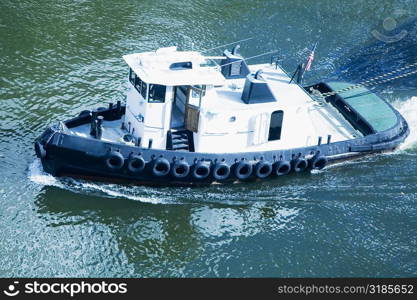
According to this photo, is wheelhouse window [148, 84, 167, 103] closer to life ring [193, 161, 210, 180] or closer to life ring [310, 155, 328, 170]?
life ring [193, 161, 210, 180]

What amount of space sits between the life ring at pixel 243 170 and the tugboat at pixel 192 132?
0.03m

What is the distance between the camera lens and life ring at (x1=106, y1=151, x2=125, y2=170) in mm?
19806

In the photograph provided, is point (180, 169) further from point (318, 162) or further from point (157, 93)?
point (318, 162)

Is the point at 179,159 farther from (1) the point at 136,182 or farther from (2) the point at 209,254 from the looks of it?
(2) the point at 209,254

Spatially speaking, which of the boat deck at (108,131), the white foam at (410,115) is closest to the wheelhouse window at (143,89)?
the boat deck at (108,131)

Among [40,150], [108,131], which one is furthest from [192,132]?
[40,150]

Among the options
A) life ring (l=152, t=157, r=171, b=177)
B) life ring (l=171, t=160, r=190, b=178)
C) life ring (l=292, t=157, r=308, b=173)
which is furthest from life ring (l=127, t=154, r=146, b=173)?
life ring (l=292, t=157, r=308, b=173)

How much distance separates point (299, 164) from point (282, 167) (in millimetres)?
525

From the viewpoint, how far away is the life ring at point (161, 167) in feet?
65.7

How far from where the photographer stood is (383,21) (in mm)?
31297

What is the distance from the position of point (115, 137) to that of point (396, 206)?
7793 millimetres

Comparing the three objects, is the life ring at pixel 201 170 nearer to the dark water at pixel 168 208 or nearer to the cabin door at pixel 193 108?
the dark water at pixel 168 208

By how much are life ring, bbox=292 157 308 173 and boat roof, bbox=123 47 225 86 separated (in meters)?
3.16

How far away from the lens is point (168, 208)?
20.1 m
